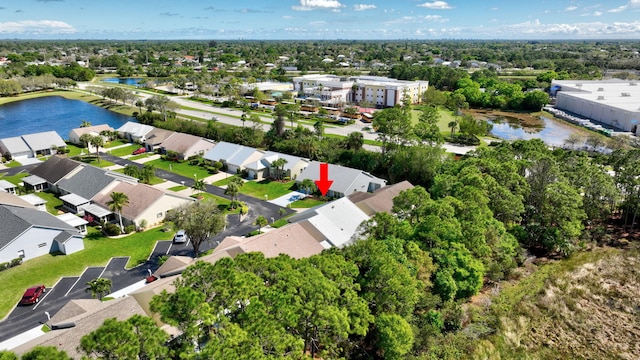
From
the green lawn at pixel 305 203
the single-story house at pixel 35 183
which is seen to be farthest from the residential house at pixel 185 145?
the green lawn at pixel 305 203

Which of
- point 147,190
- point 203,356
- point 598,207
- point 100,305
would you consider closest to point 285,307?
point 203,356

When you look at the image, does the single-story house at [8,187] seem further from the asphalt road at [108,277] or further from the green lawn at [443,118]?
the green lawn at [443,118]

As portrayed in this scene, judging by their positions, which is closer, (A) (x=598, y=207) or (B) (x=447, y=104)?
(A) (x=598, y=207)

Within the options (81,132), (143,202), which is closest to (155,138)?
(81,132)

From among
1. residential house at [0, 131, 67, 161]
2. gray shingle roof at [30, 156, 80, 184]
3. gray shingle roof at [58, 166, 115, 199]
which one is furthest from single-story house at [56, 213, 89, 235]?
residential house at [0, 131, 67, 161]

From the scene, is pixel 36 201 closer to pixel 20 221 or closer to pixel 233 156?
pixel 20 221

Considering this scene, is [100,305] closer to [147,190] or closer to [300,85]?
[147,190]

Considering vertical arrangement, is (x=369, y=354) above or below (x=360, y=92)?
below
